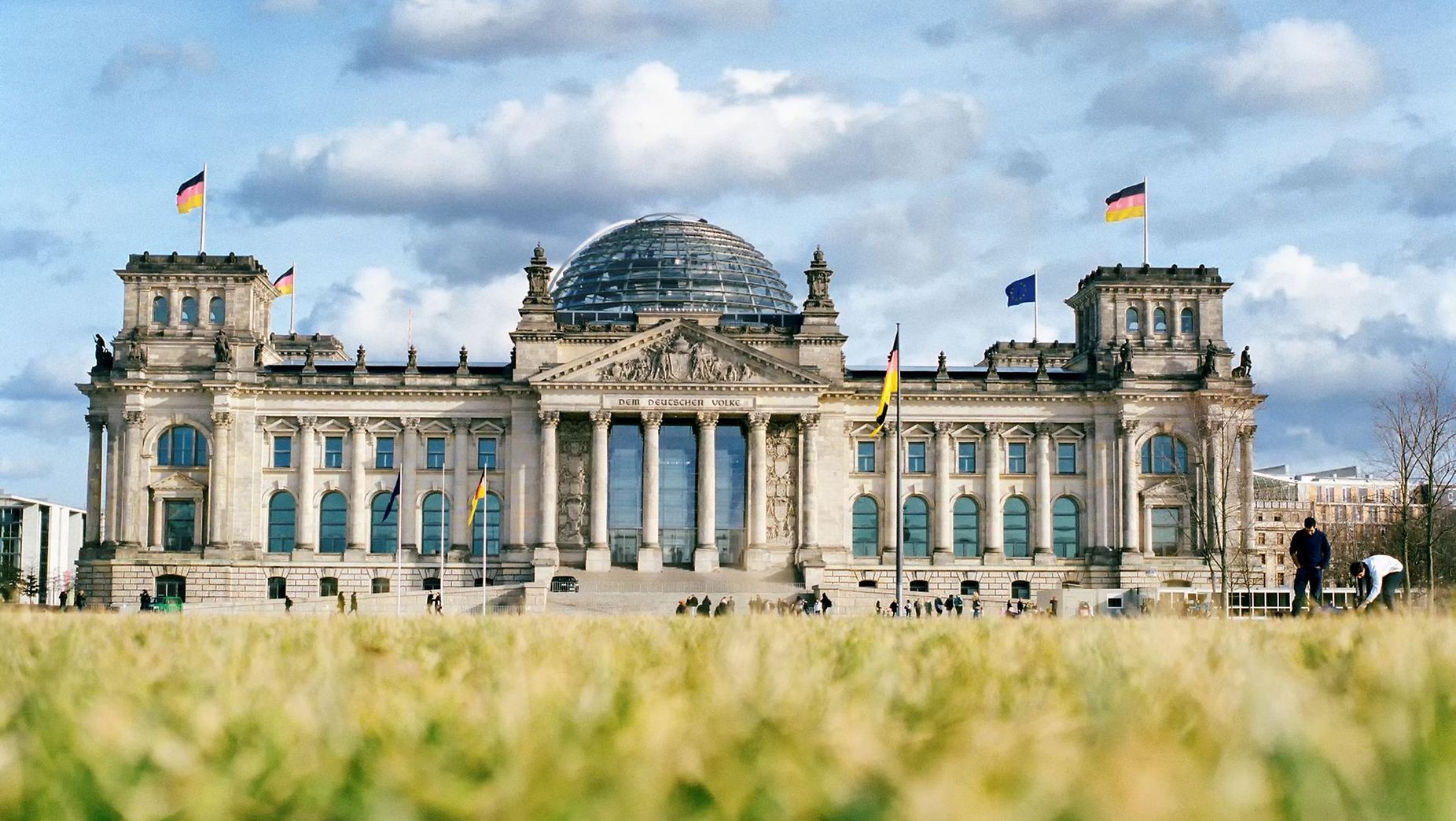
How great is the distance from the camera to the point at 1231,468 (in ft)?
288

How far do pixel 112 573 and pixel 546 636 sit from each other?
266 feet

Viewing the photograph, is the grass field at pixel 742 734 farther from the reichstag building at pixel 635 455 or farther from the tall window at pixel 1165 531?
the tall window at pixel 1165 531

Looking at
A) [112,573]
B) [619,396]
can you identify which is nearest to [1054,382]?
[619,396]

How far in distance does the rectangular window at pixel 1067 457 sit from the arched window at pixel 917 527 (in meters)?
8.11

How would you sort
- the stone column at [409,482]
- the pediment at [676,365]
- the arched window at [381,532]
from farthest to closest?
the arched window at [381,532] → the stone column at [409,482] → the pediment at [676,365]

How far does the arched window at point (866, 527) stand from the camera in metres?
88.1

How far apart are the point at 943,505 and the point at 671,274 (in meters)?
22.5

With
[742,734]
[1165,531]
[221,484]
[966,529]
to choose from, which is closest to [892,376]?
[966,529]

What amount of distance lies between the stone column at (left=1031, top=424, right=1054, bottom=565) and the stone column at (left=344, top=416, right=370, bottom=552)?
36.6m

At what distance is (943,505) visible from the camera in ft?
287

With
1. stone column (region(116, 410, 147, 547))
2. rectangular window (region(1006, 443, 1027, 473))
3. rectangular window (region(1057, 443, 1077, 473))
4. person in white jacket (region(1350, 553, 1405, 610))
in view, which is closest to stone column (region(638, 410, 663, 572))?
rectangular window (region(1006, 443, 1027, 473))

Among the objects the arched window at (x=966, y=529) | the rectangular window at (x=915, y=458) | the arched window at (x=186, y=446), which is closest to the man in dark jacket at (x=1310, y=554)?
the arched window at (x=966, y=529)

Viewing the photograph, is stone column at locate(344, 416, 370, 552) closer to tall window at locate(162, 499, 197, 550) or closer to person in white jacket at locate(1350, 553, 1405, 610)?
tall window at locate(162, 499, 197, 550)

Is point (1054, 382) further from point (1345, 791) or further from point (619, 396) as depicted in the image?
point (1345, 791)
